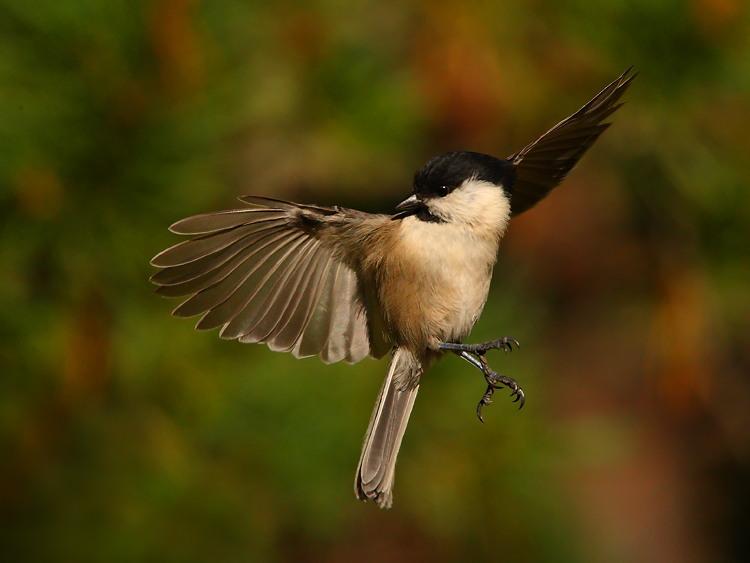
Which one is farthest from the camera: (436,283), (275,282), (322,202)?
(322,202)

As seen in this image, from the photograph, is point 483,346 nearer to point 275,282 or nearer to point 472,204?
point 472,204

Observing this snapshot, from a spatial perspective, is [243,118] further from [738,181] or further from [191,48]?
[738,181]

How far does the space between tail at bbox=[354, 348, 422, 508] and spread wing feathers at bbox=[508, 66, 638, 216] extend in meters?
0.34

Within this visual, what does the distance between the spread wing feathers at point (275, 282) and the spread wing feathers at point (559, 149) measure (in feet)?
1.01

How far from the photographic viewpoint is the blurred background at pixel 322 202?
4.14 ft

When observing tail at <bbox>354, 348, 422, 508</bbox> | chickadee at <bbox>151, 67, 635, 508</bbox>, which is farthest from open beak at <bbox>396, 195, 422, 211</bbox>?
tail at <bbox>354, 348, 422, 508</bbox>

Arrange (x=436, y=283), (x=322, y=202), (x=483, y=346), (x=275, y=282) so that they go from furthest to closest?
(x=322, y=202) < (x=275, y=282) < (x=436, y=283) < (x=483, y=346)

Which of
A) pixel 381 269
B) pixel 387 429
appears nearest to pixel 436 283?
pixel 381 269

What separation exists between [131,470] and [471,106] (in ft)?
3.32

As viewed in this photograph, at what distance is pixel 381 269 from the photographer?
1120 mm

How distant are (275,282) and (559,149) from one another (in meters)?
0.50

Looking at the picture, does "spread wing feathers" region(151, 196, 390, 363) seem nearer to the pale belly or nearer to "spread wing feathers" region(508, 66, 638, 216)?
the pale belly

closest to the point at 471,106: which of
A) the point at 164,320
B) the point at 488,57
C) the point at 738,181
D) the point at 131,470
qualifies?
the point at 488,57

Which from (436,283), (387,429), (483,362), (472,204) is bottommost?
(387,429)
